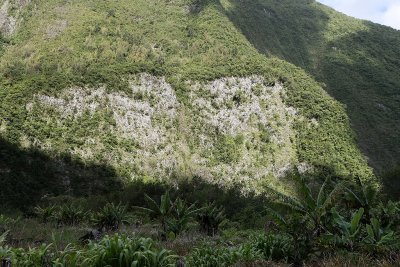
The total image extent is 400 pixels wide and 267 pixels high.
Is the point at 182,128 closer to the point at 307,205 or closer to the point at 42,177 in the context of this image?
the point at 42,177

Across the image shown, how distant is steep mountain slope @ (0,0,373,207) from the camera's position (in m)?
68.6

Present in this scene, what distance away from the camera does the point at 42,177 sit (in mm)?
63531

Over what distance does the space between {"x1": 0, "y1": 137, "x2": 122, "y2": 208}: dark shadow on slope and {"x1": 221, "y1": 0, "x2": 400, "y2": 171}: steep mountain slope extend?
191 ft

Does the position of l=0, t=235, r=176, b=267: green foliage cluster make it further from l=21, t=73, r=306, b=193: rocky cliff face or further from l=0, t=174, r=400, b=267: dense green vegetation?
l=21, t=73, r=306, b=193: rocky cliff face

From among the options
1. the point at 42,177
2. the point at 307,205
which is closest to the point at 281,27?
the point at 42,177

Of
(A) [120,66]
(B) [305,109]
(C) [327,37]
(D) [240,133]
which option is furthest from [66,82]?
(C) [327,37]

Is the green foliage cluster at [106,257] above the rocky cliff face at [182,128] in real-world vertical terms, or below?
above

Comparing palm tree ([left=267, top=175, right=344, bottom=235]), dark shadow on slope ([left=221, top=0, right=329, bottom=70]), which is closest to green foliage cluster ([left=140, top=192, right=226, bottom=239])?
palm tree ([left=267, top=175, right=344, bottom=235])

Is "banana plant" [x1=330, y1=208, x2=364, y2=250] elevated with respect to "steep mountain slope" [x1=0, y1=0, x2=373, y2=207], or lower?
elevated

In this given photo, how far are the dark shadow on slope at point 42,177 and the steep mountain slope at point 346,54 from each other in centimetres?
5834

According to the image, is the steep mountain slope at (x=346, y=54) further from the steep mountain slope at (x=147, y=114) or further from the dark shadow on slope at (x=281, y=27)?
the steep mountain slope at (x=147, y=114)

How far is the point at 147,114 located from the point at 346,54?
332 feet

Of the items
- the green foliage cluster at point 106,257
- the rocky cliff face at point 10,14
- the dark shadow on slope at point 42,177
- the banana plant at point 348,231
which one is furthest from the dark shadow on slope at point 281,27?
the green foliage cluster at point 106,257

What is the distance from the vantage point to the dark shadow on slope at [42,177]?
194ft
